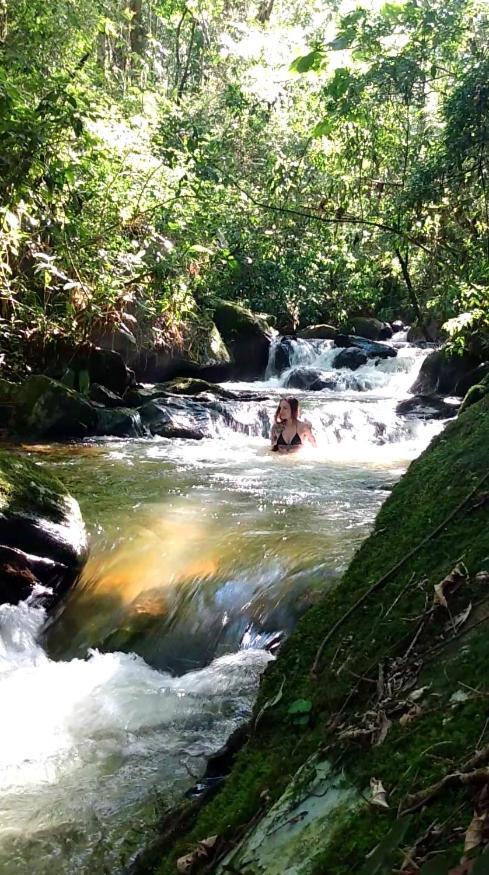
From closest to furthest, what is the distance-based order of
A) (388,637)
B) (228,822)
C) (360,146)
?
(228,822) < (388,637) < (360,146)

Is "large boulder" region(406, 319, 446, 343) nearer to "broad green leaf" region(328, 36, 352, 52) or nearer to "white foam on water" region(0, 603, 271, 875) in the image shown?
"broad green leaf" region(328, 36, 352, 52)

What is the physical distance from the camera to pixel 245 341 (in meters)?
17.8

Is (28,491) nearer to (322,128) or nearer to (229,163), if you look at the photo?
(322,128)

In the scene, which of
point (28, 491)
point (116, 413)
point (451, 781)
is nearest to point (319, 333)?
point (116, 413)

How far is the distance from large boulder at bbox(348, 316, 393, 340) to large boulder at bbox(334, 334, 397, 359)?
1.92 meters

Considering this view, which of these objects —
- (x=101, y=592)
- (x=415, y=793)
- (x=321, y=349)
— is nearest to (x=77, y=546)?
(x=101, y=592)

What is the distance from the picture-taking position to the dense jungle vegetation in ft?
18.3

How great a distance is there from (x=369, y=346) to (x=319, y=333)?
7.93ft

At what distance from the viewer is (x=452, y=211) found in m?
6.88

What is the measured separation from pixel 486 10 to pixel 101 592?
6.15 meters

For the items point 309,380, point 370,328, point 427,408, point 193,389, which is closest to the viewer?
point 427,408

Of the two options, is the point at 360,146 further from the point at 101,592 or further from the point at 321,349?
the point at 321,349

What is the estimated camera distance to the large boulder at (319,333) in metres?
19.8

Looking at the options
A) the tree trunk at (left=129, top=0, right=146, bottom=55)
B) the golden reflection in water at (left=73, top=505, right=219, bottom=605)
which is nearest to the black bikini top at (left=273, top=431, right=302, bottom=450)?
the golden reflection in water at (left=73, top=505, right=219, bottom=605)
